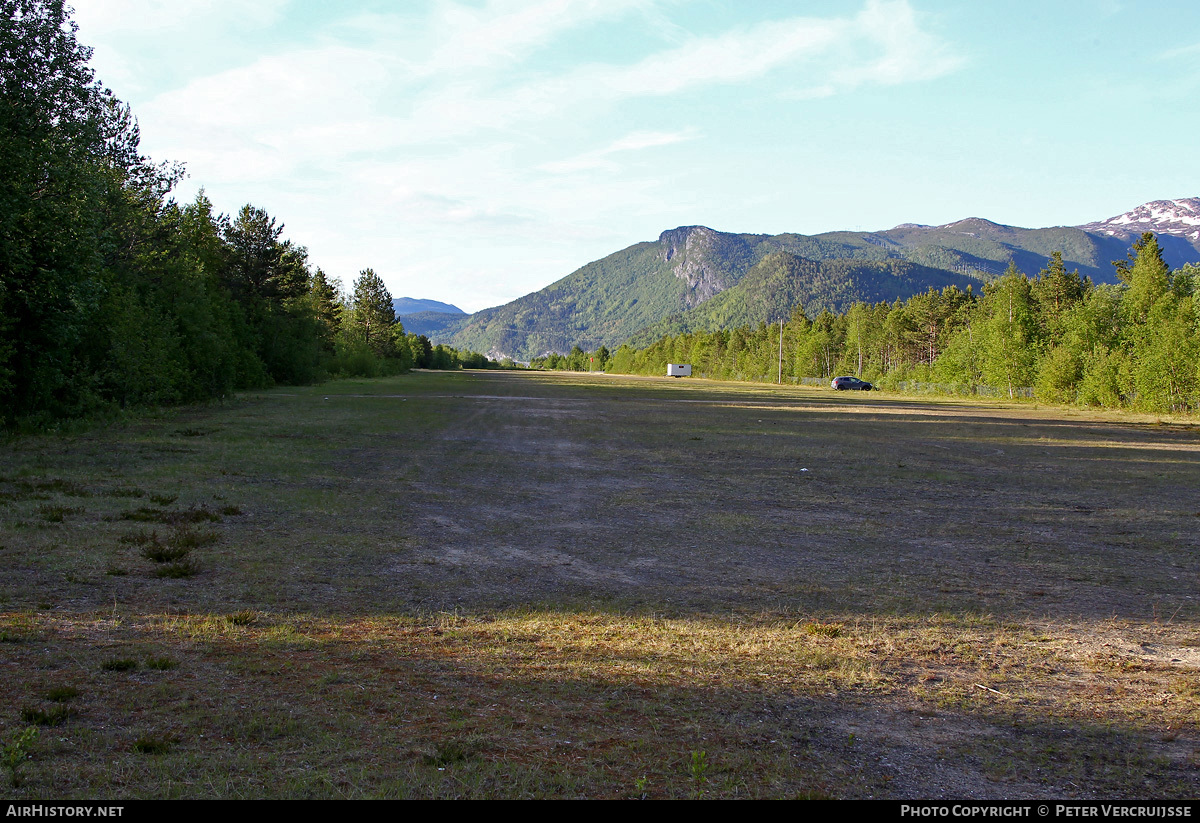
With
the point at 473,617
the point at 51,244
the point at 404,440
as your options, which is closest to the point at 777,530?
the point at 473,617

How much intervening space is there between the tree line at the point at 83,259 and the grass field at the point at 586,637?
6.67 meters

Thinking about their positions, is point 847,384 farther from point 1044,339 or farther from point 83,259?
point 83,259

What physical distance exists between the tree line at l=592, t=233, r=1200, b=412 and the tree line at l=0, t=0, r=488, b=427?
49.6 metres

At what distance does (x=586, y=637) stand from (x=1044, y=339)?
220 feet

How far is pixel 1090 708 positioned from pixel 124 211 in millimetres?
32735

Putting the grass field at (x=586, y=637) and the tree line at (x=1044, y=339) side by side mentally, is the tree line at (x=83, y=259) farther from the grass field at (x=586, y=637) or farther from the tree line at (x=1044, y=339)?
the tree line at (x=1044, y=339)

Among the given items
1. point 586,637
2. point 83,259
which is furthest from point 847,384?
point 586,637

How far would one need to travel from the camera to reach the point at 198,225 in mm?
45688

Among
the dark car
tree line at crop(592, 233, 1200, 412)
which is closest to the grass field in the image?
tree line at crop(592, 233, 1200, 412)

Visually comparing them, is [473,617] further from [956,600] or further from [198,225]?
[198,225]

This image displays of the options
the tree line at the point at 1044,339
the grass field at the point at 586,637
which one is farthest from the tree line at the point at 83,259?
the tree line at the point at 1044,339

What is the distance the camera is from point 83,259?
2056 centimetres

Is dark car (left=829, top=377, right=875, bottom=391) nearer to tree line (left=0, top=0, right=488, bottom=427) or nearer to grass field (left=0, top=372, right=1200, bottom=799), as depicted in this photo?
tree line (left=0, top=0, right=488, bottom=427)

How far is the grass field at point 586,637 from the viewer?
399 centimetres
